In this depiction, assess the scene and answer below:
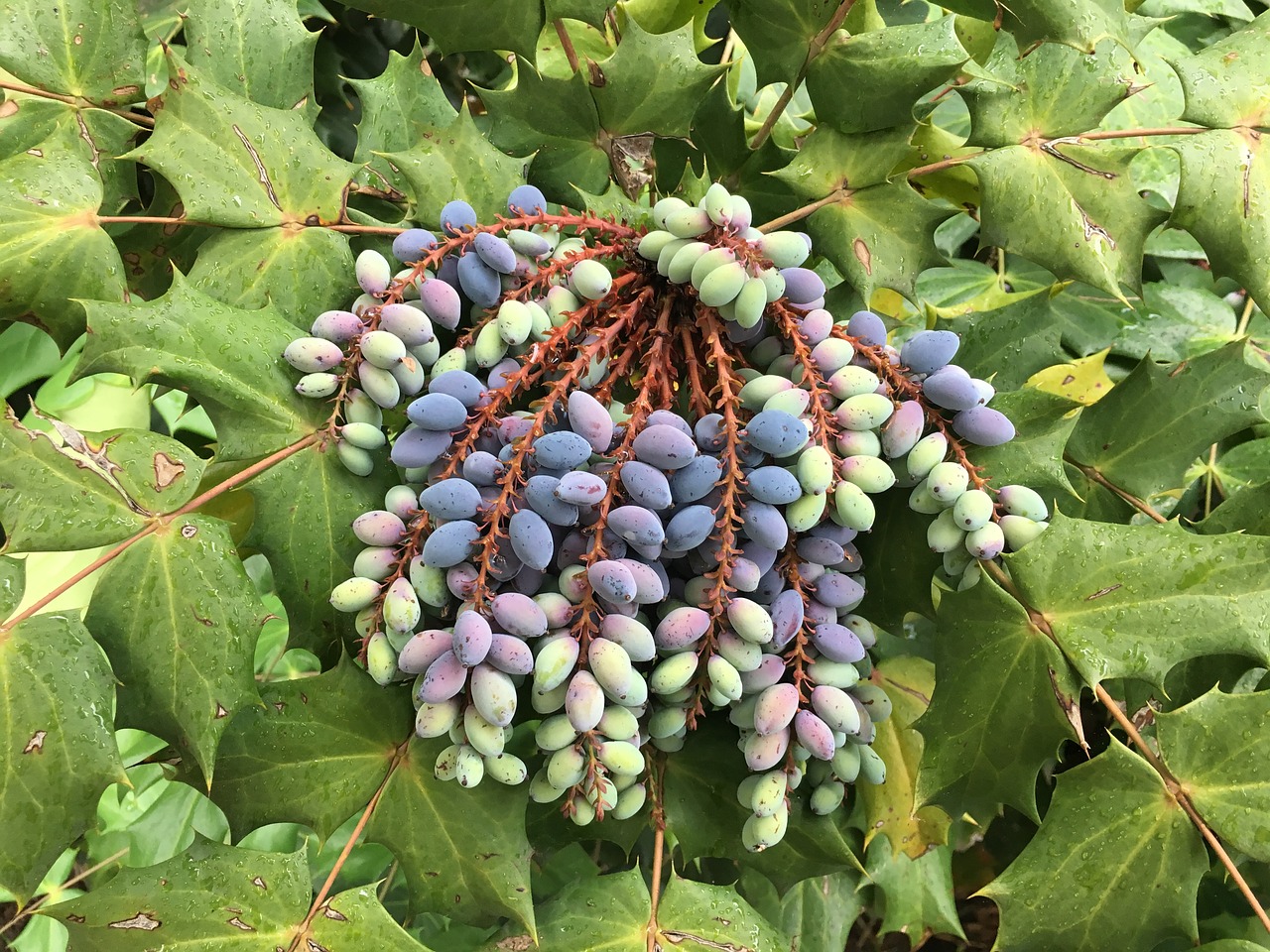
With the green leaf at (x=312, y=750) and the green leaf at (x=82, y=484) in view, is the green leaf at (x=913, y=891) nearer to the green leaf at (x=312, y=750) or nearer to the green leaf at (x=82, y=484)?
the green leaf at (x=312, y=750)

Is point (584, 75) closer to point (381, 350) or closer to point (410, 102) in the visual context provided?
point (410, 102)

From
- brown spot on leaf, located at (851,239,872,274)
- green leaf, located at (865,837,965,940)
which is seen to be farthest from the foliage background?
green leaf, located at (865,837,965,940)

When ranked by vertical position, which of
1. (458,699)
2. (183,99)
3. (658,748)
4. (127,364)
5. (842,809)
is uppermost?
(183,99)

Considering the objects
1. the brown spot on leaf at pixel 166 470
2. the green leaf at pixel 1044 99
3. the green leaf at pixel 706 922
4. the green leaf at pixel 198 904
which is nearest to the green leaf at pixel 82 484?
the brown spot on leaf at pixel 166 470

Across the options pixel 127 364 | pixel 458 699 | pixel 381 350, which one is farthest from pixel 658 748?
pixel 127 364

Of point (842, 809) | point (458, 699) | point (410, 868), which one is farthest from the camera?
point (842, 809)

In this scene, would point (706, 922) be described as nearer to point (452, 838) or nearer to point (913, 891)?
point (452, 838)

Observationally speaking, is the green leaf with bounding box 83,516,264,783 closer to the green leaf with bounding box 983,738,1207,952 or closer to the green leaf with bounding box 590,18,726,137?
the green leaf with bounding box 590,18,726,137
